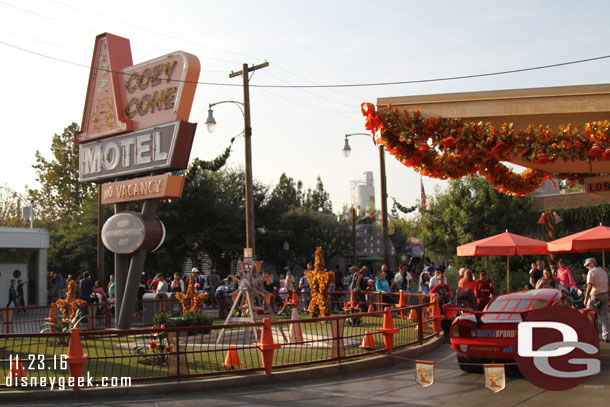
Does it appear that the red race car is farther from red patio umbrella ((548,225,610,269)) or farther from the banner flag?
red patio umbrella ((548,225,610,269))

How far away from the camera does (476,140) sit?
8586 millimetres

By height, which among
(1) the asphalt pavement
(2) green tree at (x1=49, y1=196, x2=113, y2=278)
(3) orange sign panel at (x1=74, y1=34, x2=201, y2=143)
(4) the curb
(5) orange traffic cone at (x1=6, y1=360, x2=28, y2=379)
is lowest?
(1) the asphalt pavement

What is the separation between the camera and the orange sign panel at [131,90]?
15.4 metres

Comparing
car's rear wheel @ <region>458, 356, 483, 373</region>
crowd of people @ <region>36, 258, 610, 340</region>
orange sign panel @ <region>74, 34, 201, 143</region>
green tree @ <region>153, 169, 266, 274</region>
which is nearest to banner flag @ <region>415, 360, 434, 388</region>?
car's rear wheel @ <region>458, 356, 483, 373</region>

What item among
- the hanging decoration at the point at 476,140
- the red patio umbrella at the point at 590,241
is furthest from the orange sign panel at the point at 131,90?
the red patio umbrella at the point at 590,241

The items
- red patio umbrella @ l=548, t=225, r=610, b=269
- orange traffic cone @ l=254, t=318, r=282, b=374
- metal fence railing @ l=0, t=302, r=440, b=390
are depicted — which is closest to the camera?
metal fence railing @ l=0, t=302, r=440, b=390

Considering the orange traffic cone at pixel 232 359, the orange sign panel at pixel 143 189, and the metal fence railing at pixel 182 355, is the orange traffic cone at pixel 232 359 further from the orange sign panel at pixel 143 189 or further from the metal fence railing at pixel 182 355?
the orange sign panel at pixel 143 189

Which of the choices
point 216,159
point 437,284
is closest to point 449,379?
point 437,284

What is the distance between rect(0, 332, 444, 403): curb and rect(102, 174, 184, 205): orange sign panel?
258 inches

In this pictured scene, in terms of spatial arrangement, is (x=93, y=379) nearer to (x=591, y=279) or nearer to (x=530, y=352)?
(x=530, y=352)

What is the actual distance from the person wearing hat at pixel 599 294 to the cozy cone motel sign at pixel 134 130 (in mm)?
9833

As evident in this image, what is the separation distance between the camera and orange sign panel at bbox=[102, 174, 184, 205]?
1546 cm

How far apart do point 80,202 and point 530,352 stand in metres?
50.7

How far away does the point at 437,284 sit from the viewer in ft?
57.2
